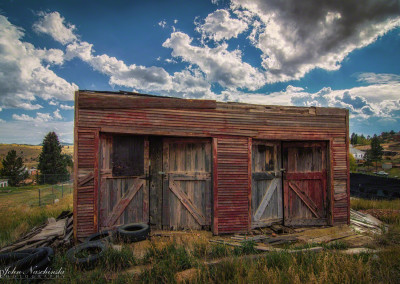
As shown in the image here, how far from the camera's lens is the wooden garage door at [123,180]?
6.09m

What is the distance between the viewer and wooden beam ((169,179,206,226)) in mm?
6605

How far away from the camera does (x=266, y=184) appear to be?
7363 mm

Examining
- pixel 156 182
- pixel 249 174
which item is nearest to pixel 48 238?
pixel 156 182

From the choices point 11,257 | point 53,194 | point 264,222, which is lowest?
point 53,194

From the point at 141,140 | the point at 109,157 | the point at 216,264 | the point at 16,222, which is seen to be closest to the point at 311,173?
the point at 216,264

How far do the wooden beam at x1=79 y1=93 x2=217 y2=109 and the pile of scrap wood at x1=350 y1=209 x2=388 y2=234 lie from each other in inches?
249

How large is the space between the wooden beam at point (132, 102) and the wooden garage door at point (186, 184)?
A: 1.07 metres

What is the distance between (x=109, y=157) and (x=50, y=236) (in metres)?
2.60

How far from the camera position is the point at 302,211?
756 centimetres

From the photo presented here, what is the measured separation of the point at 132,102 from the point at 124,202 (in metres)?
2.85

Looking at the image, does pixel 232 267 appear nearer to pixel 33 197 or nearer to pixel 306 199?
pixel 306 199

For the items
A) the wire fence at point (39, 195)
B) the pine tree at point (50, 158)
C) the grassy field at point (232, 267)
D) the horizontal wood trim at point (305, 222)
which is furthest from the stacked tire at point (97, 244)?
the pine tree at point (50, 158)

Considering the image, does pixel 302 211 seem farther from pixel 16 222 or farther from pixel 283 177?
pixel 16 222

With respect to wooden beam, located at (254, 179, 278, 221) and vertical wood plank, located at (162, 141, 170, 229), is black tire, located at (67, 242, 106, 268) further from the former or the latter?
wooden beam, located at (254, 179, 278, 221)
